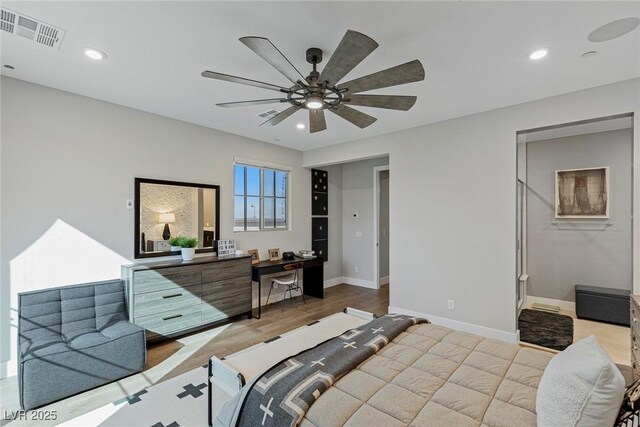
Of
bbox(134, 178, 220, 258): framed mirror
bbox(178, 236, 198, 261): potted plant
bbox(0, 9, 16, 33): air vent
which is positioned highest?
bbox(0, 9, 16, 33): air vent

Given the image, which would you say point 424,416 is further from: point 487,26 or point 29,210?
point 29,210

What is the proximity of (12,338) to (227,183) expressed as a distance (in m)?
2.80

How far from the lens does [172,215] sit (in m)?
3.88

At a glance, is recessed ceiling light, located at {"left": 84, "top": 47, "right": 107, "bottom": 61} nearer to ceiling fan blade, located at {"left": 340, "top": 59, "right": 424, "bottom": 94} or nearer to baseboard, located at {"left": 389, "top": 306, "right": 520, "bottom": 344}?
ceiling fan blade, located at {"left": 340, "top": 59, "right": 424, "bottom": 94}

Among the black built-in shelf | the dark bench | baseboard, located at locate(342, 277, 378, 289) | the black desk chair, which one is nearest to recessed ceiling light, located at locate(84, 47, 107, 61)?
the black desk chair

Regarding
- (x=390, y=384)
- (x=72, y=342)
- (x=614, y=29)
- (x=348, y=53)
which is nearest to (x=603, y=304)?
(x=614, y=29)

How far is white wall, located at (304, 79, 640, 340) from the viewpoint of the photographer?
126 inches

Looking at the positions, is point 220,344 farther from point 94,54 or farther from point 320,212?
point 320,212

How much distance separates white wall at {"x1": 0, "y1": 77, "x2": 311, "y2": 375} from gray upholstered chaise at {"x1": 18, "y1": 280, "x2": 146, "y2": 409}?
0.30 metres

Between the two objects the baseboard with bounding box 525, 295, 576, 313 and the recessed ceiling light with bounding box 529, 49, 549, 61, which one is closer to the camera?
the recessed ceiling light with bounding box 529, 49, 549, 61

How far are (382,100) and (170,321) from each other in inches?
129

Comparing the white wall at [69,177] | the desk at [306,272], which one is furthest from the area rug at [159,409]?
the desk at [306,272]

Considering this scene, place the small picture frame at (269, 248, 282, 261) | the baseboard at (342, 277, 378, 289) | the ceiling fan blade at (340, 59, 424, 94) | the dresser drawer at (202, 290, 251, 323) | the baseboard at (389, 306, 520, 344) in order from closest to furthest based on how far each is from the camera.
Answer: the ceiling fan blade at (340, 59, 424, 94)
the baseboard at (389, 306, 520, 344)
the dresser drawer at (202, 290, 251, 323)
the small picture frame at (269, 248, 282, 261)
the baseboard at (342, 277, 378, 289)

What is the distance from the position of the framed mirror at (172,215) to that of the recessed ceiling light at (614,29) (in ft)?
13.9
